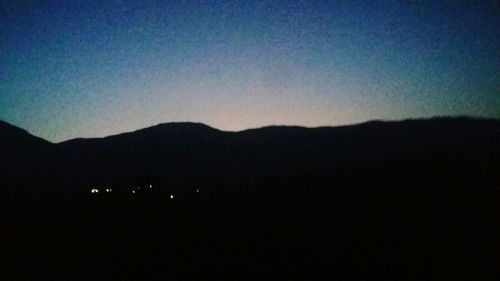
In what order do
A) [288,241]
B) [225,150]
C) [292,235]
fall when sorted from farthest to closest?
1. [225,150]
2. [292,235]
3. [288,241]

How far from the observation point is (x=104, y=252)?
1524cm

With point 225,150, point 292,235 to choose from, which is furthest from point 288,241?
point 225,150

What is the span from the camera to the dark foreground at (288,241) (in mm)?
12555

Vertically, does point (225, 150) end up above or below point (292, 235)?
above

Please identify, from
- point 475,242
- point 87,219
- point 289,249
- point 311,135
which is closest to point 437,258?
point 475,242

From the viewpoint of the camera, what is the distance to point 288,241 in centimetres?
1587

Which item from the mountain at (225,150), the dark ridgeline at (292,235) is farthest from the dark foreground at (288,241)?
the mountain at (225,150)

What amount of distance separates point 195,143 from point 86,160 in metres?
43.7

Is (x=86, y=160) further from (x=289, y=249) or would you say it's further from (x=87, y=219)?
(x=289, y=249)

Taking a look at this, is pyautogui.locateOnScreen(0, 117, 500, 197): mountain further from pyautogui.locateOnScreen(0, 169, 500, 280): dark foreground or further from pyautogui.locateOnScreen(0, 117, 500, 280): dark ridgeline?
pyautogui.locateOnScreen(0, 169, 500, 280): dark foreground

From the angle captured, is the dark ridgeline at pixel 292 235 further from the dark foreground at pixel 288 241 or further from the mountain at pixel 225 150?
the mountain at pixel 225 150

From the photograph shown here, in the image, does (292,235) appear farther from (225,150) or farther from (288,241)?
(225,150)

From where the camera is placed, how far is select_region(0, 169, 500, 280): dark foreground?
494 inches

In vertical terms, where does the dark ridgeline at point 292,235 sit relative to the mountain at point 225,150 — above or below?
below
